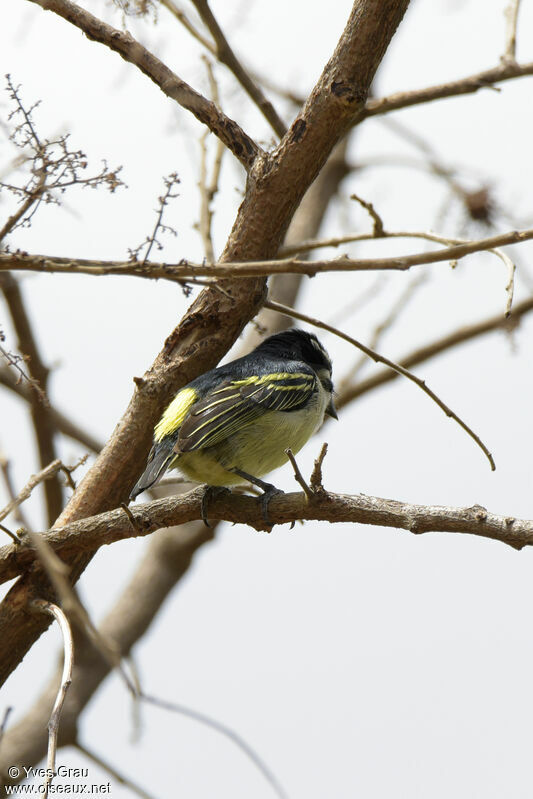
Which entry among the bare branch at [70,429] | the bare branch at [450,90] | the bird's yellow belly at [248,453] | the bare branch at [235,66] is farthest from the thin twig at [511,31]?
the bare branch at [70,429]

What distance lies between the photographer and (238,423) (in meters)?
4.70

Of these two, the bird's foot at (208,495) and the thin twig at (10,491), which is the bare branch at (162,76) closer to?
the bird's foot at (208,495)

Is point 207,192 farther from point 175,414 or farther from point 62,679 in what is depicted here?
point 62,679

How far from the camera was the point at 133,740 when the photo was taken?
6.95 feet

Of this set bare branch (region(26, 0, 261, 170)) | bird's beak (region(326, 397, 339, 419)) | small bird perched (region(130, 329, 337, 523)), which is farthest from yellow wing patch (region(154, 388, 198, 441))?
bird's beak (region(326, 397, 339, 419))

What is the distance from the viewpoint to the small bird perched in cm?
445

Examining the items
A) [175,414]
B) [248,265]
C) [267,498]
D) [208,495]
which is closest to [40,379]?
[175,414]

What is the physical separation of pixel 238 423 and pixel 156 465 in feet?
1.98

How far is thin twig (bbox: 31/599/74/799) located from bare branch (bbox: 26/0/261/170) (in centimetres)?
228

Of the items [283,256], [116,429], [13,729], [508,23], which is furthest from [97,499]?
[508,23]

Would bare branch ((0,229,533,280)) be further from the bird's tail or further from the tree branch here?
the bird's tail

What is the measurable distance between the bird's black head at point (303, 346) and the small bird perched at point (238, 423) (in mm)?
492

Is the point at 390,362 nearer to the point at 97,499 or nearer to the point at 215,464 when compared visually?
the point at 215,464

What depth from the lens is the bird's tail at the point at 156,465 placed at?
13.7 feet
